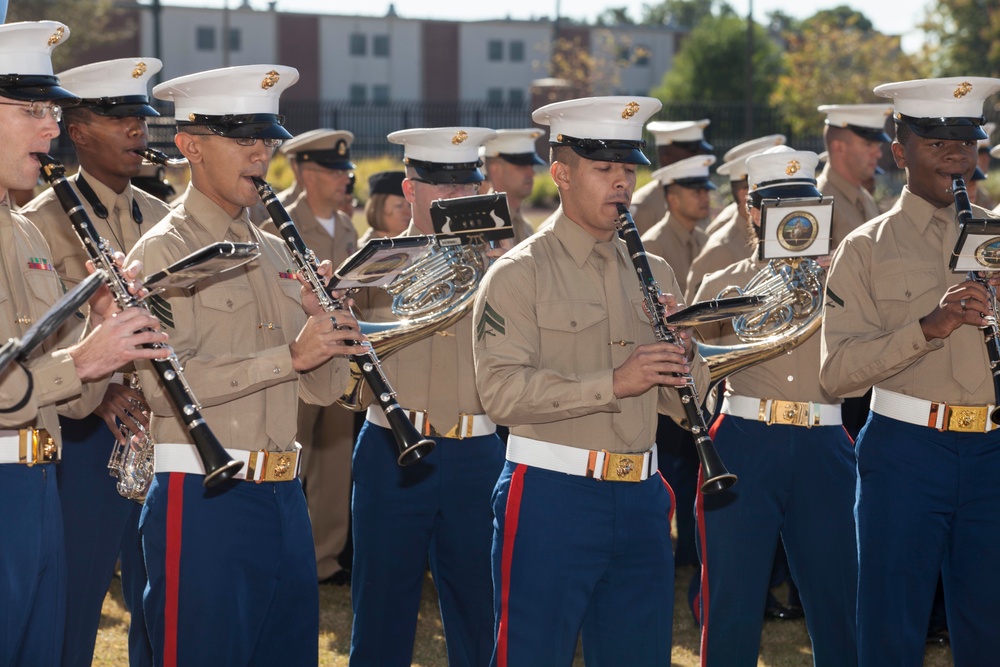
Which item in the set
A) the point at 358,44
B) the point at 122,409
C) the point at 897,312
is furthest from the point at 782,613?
the point at 358,44

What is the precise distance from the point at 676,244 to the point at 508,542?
4650 mm

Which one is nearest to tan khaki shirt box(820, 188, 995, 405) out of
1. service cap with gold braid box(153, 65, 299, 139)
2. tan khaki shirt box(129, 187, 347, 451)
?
tan khaki shirt box(129, 187, 347, 451)

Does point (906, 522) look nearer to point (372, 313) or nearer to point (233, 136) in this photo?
point (372, 313)

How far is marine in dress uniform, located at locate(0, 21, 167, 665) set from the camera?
3518 millimetres

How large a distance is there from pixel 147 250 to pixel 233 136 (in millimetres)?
469

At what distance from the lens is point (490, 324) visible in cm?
430

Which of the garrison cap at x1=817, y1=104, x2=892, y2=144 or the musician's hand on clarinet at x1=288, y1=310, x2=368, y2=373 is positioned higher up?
the garrison cap at x1=817, y1=104, x2=892, y2=144

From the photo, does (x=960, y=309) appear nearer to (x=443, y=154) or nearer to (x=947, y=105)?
(x=947, y=105)

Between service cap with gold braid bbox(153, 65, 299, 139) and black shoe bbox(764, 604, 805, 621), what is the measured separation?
442cm

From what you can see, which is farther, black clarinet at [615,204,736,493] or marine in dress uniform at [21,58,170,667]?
marine in dress uniform at [21,58,170,667]

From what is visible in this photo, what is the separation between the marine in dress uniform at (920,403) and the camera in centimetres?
482

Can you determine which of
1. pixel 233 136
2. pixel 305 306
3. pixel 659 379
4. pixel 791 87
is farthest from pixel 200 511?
pixel 791 87

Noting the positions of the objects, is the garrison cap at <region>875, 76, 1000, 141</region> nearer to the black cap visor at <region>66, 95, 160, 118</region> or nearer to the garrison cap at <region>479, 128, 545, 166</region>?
the black cap visor at <region>66, 95, 160, 118</region>

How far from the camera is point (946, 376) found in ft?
16.1
